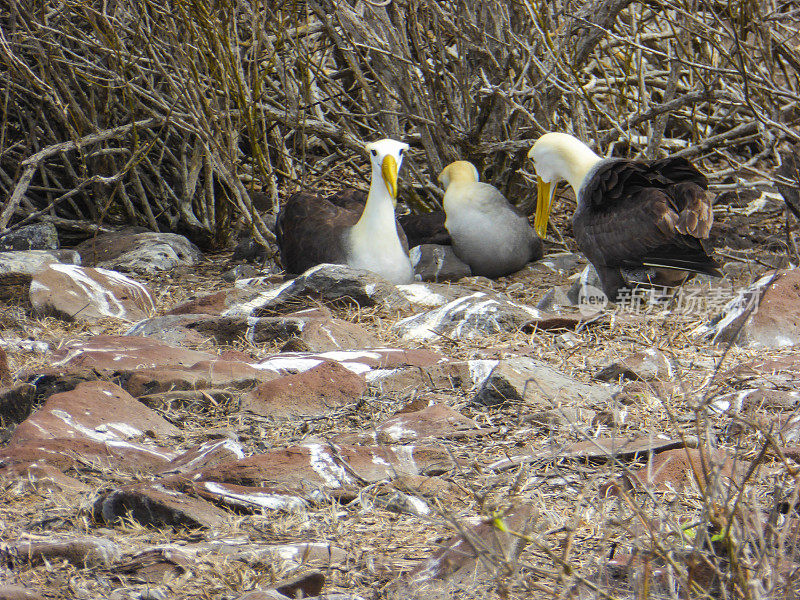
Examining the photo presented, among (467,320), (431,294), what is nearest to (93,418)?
(467,320)

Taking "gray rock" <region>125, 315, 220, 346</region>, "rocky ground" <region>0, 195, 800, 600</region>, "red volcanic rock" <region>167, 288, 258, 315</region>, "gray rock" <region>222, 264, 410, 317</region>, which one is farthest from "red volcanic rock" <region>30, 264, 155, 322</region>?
"gray rock" <region>222, 264, 410, 317</region>

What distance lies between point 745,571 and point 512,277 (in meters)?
4.49

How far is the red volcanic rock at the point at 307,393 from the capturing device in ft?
9.97

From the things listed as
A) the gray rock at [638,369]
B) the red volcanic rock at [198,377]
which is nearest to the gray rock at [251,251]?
the red volcanic rock at [198,377]

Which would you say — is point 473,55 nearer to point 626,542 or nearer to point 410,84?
point 410,84

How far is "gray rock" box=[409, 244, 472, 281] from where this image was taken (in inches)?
229

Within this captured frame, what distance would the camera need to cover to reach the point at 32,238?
21.8ft

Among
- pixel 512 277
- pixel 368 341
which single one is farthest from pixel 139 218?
pixel 368 341

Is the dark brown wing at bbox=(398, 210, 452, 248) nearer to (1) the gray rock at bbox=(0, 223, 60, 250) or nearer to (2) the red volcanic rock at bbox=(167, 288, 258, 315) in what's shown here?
(2) the red volcanic rock at bbox=(167, 288, 258, 315)

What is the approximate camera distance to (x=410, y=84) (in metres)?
5.91

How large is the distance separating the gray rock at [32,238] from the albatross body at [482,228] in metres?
2.89

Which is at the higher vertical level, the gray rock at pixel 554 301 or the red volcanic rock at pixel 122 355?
the red volcanic rock at pixel 122 355

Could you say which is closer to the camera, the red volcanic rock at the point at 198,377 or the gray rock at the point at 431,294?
the red volcanic rock at the point at 198,377

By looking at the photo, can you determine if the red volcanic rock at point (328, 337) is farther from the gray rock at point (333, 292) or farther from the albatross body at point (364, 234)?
the albatross body at point (364, 234)
